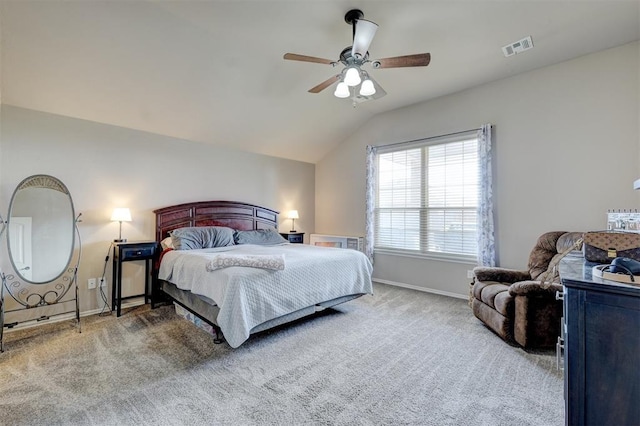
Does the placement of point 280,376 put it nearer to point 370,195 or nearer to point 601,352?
point 601,352

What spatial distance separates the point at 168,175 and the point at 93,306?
6.32ft

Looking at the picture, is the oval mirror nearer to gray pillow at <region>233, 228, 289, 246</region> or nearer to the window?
gray pillow at <region>233, 228, 289, 246</region>

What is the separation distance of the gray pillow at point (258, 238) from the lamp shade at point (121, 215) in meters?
1.44

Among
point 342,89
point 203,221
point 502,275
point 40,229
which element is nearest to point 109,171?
point 40,229

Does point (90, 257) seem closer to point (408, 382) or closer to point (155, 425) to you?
point (155, 425)

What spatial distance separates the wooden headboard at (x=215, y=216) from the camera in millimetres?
4121

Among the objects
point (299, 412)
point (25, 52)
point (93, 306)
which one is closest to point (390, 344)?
point (299, 412)

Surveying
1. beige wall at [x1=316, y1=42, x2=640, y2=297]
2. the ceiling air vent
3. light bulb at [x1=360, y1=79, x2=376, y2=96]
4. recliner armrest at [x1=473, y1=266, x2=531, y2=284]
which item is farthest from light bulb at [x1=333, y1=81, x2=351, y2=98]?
recliner armrest at [x1=473, y1=266, x2=531, y2=284]

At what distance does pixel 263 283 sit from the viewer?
2.60 meters

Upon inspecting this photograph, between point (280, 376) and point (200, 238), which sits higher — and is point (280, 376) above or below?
below

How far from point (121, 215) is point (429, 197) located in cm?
436

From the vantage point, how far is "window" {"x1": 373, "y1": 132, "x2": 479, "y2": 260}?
418cm

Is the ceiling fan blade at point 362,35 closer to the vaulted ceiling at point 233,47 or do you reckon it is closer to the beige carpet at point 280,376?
the vaulted ceiling at point 233,47

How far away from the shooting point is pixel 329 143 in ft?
18.7
